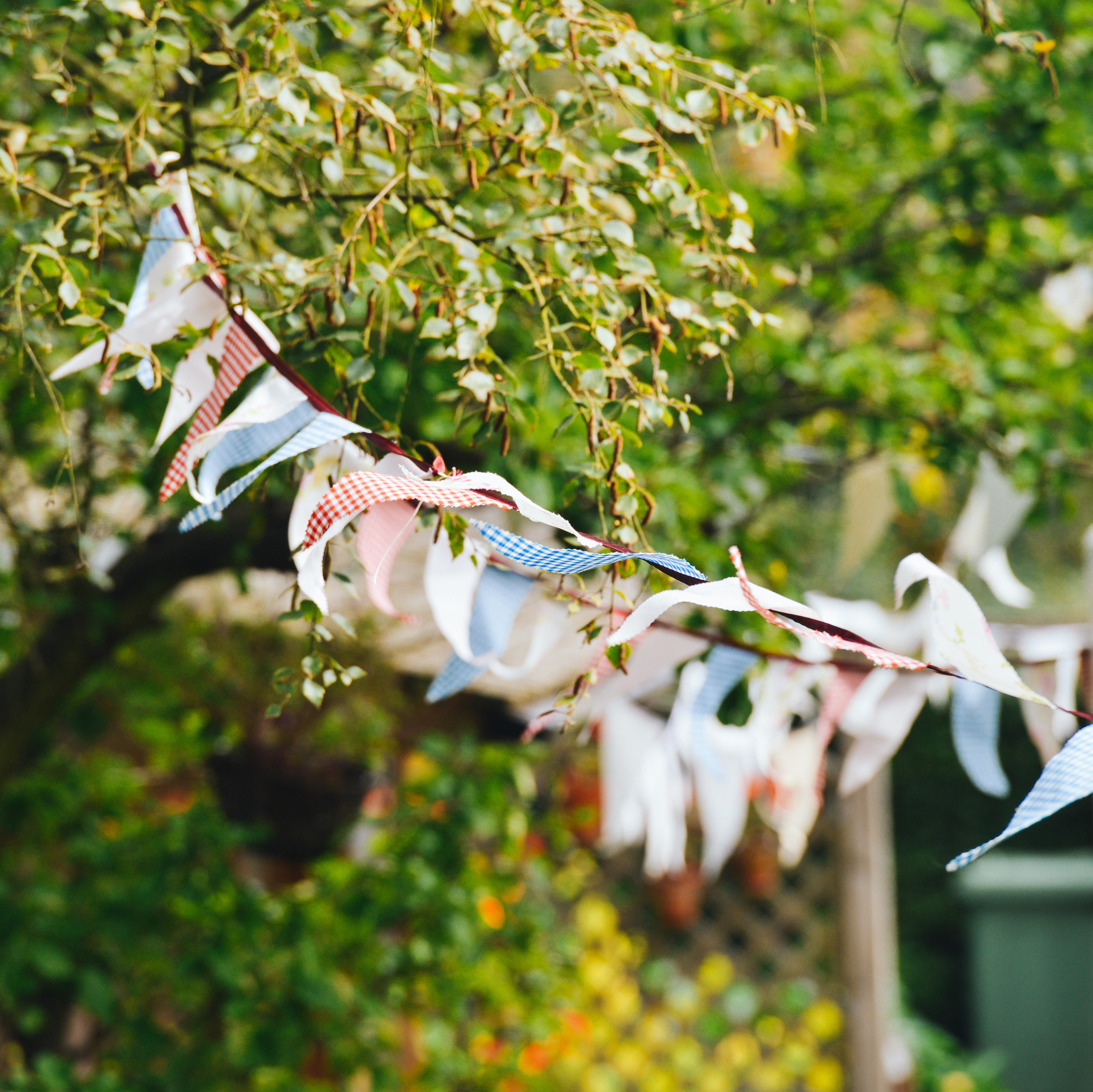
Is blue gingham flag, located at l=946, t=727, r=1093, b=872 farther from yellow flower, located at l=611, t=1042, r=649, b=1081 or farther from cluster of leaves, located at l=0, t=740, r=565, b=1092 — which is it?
yellow flower, located at l=611, t=1042, r=649, b=1081

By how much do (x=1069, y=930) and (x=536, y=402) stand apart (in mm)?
4297

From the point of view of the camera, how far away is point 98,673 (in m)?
2.05

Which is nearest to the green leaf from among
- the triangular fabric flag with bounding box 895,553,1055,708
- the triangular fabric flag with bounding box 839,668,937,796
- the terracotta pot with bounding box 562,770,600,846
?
the triangular fabric flag with bounding box 895,553,1055,708

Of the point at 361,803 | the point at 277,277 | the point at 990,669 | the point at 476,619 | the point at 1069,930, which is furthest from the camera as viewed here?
the point at 1069,930

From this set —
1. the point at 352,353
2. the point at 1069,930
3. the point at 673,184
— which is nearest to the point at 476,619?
the point at 352,353

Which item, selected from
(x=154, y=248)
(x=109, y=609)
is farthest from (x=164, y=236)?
(x=109, y=609)

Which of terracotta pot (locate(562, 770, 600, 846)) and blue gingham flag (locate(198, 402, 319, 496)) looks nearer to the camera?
blue gingham flag (locate(198, 402, 319, 496))

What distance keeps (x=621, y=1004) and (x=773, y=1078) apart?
0.53 m

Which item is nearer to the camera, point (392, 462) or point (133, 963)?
point (392, 462)

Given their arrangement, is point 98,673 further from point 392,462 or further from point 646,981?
point 646,981

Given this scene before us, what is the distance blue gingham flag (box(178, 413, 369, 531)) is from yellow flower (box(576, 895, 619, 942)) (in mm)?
2939

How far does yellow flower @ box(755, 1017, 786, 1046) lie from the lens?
352cm

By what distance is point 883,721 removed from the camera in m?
1.52

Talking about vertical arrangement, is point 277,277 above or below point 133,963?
above
